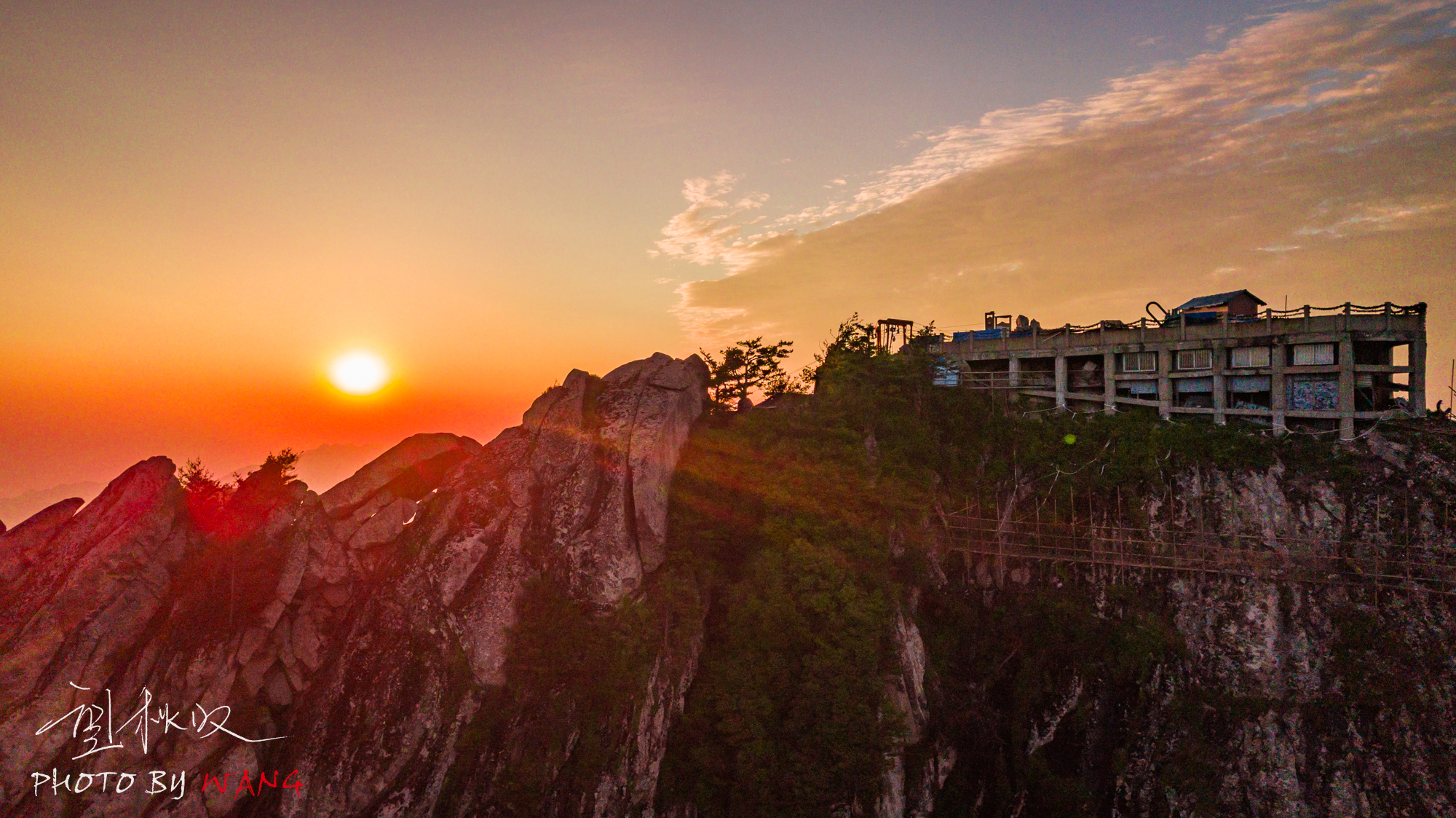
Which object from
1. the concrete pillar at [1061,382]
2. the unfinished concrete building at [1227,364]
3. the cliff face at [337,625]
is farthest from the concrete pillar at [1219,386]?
the cliff face at [337,625]

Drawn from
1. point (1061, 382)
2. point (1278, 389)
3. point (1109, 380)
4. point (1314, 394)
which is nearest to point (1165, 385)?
point (1109, 380)

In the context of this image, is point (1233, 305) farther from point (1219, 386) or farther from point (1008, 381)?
point (1008, 381)

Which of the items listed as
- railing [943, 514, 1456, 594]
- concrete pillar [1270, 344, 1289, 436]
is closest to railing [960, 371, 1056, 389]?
railing [943, 514, 1456, 594]

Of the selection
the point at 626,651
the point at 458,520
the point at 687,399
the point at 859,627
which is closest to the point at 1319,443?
the point at 859,627

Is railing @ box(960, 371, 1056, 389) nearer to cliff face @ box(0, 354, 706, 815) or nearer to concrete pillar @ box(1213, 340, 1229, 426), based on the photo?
concrete pillar @ box(1213, 340, 1229, 426)

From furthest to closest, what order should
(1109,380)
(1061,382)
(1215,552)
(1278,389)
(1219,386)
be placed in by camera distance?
(1061,382) → (1109,380) → (1219,386) → (1278,389) → (1215,552)

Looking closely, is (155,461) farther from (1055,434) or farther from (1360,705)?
(1360,705)
